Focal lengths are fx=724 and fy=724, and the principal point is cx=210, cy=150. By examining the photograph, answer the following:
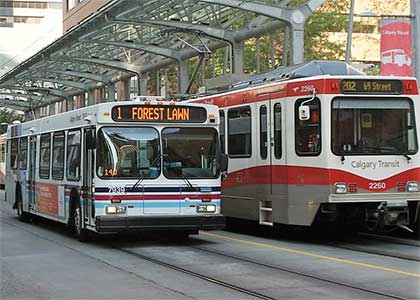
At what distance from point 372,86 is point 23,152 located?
34.4 feet

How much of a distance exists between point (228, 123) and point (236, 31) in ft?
42.0

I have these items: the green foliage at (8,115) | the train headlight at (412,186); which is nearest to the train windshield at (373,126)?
the train headlight at (412,186)

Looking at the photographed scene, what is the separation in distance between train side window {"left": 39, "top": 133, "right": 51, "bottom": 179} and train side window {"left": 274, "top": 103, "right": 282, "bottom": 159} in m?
5.79

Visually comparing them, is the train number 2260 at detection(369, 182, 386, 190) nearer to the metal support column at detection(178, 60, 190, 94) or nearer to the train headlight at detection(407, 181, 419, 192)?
the train headlight at detection(407, 181, 419, 192)

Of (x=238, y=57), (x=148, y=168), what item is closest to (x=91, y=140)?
(x=148, y=168)

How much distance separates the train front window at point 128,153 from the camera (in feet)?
43.3

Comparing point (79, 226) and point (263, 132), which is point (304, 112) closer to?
point (263, 132)

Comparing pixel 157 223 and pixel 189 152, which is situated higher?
pixel 189 152

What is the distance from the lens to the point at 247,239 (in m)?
15.0

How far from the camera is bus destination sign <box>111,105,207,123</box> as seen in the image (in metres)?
13.4

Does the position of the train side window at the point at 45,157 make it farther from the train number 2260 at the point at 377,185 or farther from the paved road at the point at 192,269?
the train number 2260 at the point at 377,185

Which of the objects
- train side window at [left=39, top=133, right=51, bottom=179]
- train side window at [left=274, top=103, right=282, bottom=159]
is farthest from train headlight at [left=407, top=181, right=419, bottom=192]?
train side window at [left=39, top=133, right=51, bottom=179]

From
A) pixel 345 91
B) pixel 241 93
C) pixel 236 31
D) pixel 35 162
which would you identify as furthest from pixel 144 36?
pixel 345 91

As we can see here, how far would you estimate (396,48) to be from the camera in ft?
59.8
